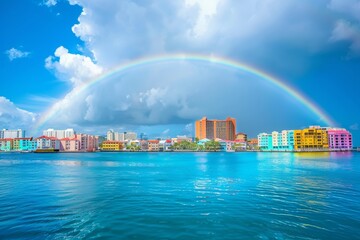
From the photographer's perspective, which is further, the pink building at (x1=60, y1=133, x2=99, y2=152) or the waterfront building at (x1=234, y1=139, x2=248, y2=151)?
the waterfront building at (x1=234, y1=139, x2=248, y2=151)

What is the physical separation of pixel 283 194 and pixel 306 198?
166 centimetres

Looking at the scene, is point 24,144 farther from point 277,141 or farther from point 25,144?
point 277,141

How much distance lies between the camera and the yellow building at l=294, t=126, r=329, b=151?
14462cm

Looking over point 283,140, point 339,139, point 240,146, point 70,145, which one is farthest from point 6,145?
point 339,139

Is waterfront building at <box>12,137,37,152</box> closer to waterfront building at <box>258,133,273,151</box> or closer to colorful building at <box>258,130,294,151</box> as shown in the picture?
waterfront building at <box>258,133,273,151</box>

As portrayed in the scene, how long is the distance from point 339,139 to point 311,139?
21.1 meters

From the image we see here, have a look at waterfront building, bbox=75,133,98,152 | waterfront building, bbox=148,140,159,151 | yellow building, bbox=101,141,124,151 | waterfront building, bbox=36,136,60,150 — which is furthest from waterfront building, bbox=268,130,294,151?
waterfront building, bbox=36,136,60,150

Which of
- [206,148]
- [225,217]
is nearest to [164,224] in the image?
[225,217]

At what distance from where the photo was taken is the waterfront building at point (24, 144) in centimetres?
17400

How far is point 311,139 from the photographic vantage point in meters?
145

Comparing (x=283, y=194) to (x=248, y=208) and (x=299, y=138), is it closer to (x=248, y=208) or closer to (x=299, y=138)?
(x=248, y=208)

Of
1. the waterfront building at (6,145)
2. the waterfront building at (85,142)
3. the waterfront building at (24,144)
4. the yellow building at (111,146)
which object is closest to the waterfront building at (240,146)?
the yellow building at (111,146)

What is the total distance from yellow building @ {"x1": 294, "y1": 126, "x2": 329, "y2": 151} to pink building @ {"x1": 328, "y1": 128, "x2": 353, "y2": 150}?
4.93 m

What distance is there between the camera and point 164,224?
10.8 m
